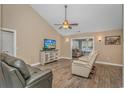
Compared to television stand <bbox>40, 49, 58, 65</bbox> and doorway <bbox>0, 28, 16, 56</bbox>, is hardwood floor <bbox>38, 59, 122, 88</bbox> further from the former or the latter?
doorway <bbox>0, 28, 16, 56</bbox>

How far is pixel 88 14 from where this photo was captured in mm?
4832

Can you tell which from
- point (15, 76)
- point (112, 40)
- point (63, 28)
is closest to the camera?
point (15, 76)

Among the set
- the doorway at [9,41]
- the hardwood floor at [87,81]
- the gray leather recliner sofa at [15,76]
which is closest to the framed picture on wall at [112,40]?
the hardwood floor at [87,81]

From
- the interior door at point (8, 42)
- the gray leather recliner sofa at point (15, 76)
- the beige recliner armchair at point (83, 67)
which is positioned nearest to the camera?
the gray leather recliner sofa at point (15, 76)

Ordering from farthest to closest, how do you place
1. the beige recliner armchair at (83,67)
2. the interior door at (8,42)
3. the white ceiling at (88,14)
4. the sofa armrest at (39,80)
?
the white ceiling at (88,14)
the interior door at (8,42)
the beige recliner armchair at (83,67)
the sofa armrest at (39,80)

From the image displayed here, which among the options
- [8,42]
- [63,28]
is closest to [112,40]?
[63,28]

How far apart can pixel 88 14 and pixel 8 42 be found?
3.83m

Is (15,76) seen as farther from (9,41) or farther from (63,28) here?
(63,28)

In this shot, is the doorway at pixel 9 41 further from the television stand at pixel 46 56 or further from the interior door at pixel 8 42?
the television stand at pixel 46 56

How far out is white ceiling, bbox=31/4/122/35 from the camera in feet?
14.1

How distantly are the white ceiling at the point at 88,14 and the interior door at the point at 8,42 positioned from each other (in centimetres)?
206

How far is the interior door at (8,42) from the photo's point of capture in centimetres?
391

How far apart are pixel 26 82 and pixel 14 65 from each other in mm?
336

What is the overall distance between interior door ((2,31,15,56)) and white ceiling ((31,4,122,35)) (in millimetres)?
2063
